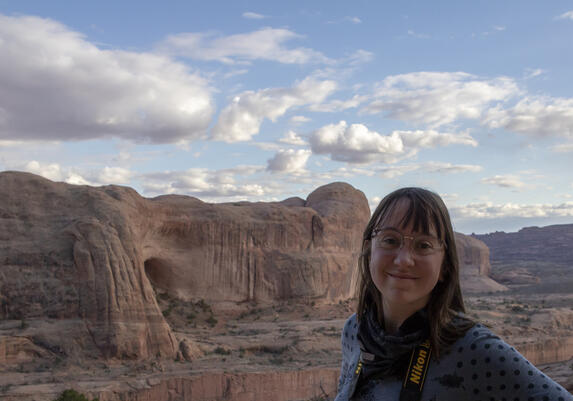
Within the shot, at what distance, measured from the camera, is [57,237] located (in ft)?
59.9

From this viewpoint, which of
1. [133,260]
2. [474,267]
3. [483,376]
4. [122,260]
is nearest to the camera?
[483,376]

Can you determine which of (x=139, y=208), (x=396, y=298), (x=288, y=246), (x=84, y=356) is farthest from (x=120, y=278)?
(x=396, y=298)

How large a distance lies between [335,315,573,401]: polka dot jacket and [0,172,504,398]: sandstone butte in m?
10.5

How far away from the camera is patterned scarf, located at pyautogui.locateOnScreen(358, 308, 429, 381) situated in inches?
72.2

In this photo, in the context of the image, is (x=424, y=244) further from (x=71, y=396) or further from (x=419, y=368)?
(x=71, y=396)

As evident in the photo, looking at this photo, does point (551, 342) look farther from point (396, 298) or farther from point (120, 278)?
point (396, 298)

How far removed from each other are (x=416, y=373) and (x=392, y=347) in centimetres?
12

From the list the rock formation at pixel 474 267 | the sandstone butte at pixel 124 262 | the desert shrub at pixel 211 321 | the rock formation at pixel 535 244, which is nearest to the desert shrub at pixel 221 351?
the sandstone butte at pixel 124 262

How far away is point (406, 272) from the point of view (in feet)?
6.17

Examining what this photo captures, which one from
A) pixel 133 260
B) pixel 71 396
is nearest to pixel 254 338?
pixel 133 260

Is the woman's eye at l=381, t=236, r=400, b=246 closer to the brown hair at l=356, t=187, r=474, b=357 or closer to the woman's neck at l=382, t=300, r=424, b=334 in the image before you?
the brown hair at l=356, t=187, r=474, b=357

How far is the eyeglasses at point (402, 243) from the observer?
74.9 inches

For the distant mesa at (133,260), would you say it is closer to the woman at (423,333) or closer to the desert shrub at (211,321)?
the desert shrub at (211,321)

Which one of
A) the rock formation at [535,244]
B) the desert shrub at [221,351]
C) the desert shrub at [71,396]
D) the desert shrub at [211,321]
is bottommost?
the desert shrub at [221,351]
